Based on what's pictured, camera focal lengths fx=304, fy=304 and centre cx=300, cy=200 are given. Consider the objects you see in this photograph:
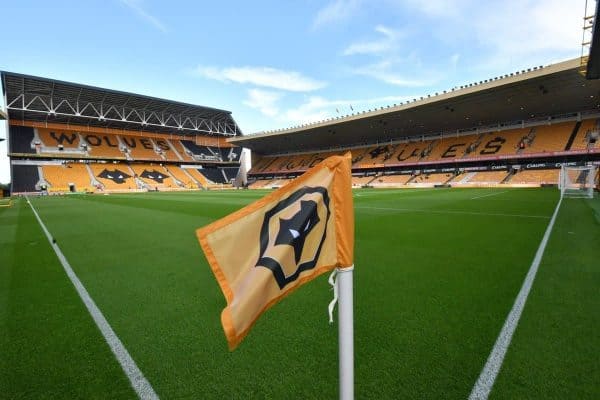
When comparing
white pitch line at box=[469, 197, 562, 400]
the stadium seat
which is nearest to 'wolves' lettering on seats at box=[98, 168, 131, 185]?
the stadium seat

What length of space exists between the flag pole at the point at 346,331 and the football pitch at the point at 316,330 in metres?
0.51

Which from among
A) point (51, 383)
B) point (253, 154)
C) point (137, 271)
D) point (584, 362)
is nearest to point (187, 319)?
point (51, 383)

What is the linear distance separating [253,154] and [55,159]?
3562 cm

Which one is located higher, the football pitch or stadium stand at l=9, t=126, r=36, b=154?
stadium stand at l=9, t=126, r=36, b=154

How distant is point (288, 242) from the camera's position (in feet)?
4.32

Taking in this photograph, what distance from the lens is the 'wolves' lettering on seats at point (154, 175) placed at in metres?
54.2

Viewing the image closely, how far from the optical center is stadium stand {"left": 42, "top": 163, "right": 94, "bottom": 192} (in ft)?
147

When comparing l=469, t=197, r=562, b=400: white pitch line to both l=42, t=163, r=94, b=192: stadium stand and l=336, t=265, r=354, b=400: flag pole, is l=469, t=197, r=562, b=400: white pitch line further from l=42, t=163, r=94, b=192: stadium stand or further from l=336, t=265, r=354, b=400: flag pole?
l=42, t=163, r=94, b=192: stadium stand

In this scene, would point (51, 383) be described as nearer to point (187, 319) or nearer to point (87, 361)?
point (87, 361)

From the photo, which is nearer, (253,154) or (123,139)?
(123,139)

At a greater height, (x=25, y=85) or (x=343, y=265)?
(x=25, y=85)

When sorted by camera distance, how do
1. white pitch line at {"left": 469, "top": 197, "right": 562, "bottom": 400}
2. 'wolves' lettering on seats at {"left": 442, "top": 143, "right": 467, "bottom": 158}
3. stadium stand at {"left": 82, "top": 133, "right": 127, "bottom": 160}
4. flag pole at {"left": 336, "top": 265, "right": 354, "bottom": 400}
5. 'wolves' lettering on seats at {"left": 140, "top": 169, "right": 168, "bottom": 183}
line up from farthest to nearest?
'wolves' lettering on seats at {"left": 140, "top": 169, "right": 168, "bottom": 183} → stadium stand at {"left": 82, "top": 133, "right": 127, "bottom": 160} → 'wolves' lettering on seats at {"left": 442, "top": 143, "right": 467, "bottom": 158} → white pitch line at {"left": 469, "top": 197, "right": 562, "bottom": 400} → flag pole at {"left": 336, "top": 265, "right": 354, "bottom": 400}

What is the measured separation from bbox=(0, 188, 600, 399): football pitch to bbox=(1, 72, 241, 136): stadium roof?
46577mm

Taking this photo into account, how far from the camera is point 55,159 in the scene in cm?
4884
